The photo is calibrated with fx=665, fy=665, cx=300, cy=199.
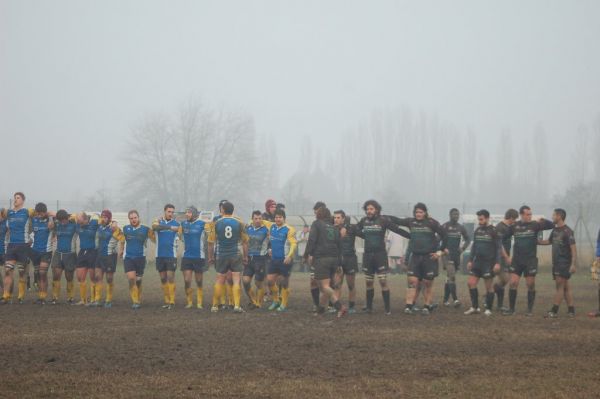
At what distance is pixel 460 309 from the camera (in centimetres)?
1557

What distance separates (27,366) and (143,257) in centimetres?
729

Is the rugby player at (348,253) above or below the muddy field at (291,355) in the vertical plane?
above

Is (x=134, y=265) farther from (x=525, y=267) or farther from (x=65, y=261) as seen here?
(x=525, y=267)

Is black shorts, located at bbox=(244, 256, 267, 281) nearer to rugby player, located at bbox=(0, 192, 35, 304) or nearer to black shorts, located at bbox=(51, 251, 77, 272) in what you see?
black shorts, located at bbox=(51, 251, 77, 272)

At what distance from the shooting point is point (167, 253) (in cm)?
1549

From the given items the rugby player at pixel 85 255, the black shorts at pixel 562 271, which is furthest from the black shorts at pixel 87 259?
the black shorts at pixel 562 271

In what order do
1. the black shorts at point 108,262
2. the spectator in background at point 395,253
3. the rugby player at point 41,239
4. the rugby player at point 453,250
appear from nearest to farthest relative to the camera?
the black shorts at point 108,262 < the rugby player at point 41,239 < the rugby player at point 453,250 < the spectator in background at point 395,253

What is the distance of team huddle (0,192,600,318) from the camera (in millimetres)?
14281

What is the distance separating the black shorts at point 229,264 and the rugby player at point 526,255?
19.3 feet

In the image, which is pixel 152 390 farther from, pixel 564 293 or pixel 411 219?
pixel 564 293

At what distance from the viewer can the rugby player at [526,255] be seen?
564 inches

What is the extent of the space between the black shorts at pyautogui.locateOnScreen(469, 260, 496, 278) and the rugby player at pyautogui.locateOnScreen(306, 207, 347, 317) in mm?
3184

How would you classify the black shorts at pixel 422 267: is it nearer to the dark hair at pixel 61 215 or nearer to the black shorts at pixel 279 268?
the black shorts at pixel 279 268

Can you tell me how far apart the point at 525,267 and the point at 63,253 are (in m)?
10.7
